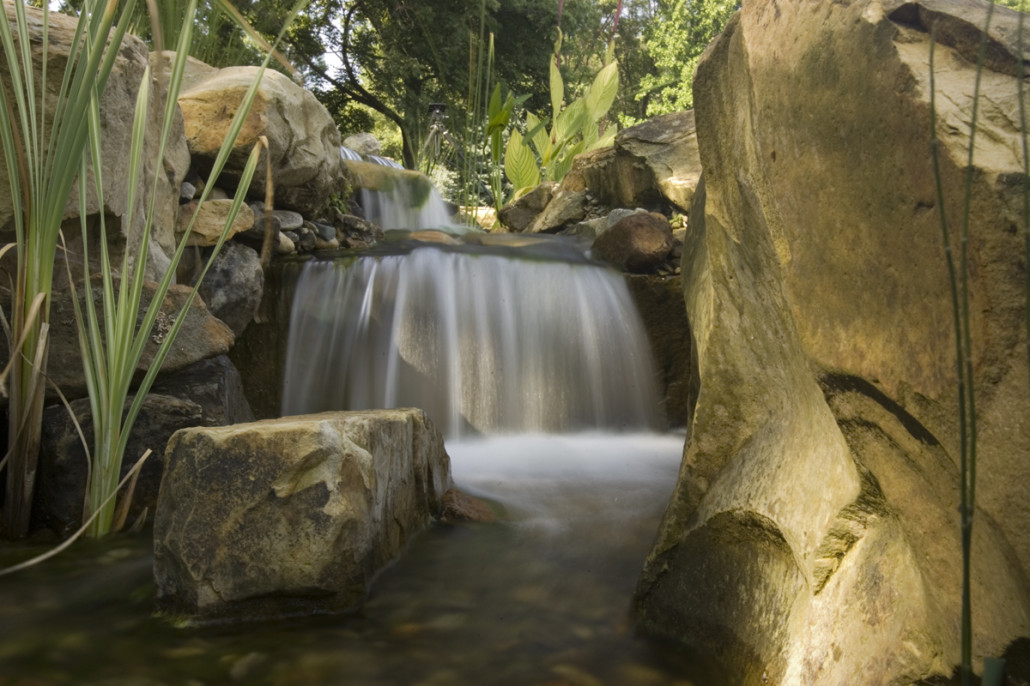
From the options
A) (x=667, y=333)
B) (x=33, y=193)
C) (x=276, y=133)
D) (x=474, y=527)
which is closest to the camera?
(x=33, y=193)

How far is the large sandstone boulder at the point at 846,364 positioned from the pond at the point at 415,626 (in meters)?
0.22

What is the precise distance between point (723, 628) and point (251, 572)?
42.6 inches

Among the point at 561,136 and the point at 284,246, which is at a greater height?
the point at 561,136

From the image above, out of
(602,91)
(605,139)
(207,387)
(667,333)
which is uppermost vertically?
(602,91)

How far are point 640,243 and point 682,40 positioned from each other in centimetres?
1380

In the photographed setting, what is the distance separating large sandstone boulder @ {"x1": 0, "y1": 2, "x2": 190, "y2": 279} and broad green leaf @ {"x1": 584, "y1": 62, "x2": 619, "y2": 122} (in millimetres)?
6822

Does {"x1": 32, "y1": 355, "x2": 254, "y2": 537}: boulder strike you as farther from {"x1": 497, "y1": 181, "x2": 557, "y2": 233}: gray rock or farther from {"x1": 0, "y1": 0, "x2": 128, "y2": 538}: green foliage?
{"x1": 497, "y1": 181, "x2": 557, "y2": 233}: gray rock

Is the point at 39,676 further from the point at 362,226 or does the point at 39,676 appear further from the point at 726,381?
the point at 362,226

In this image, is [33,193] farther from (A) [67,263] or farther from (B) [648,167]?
(B) [648,167]

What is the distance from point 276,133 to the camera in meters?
4.73

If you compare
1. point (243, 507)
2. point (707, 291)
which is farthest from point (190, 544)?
point (707, 291)

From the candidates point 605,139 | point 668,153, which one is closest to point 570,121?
point 605,139

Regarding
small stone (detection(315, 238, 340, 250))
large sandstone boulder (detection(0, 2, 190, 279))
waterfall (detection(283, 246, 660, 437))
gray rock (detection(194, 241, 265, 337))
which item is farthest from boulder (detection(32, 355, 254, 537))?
small stone (detection(315, 238, 340, 250))

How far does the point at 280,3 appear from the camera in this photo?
943 centimetres
